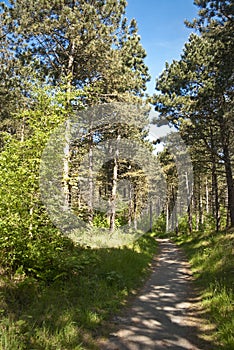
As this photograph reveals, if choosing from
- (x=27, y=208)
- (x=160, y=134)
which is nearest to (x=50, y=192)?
(x=27, y=208)

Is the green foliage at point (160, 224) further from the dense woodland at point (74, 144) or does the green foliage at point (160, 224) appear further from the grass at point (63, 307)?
the grass at point (63, 307)

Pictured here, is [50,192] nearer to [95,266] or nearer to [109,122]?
[95,266]

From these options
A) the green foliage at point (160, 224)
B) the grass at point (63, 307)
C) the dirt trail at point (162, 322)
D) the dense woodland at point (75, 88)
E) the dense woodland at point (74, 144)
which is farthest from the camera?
the green foliage at point (160, 224)

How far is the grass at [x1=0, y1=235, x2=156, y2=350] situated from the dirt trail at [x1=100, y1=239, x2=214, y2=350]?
373 mm

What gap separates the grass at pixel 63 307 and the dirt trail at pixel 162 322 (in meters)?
0.37

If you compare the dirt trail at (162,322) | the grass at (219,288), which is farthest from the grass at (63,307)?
the grass at (219,288)

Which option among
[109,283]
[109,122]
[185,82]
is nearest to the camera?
[109,283]

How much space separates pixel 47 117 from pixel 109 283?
15.7 feet

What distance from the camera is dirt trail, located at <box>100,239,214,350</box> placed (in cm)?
513

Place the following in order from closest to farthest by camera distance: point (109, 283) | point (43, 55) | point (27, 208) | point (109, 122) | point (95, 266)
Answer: point (27, 208) → point (109, 283) → point (95, 266) → point (43, 55) → point (109, 122)

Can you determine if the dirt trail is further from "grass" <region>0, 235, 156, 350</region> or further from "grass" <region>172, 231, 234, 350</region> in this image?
"grass" <region>0, 235, 156, 350</region>

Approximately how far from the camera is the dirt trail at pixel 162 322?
5.13 meters

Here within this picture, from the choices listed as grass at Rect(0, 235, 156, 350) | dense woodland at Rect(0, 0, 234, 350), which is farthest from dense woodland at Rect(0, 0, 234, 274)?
grass at Rect(0, 235, 156, 350)

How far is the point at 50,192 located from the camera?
6.94 metres
